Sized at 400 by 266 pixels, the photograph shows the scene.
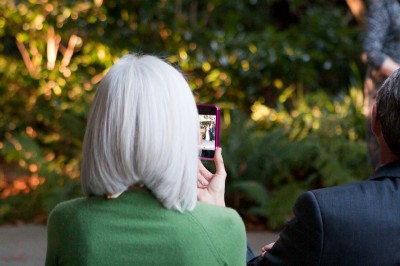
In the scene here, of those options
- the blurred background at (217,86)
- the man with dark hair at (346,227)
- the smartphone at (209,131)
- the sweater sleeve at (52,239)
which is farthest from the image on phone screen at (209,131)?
the blurred background at (217,86)

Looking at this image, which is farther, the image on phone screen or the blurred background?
the blurred background

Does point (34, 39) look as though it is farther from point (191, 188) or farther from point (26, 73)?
point (191, 188)

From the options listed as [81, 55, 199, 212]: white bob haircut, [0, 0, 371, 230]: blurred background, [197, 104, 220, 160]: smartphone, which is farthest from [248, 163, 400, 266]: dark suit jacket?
[0, 0, 371, 230]: blurred background

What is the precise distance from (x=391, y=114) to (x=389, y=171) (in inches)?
6.4

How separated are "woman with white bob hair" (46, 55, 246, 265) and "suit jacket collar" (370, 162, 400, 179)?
0.48 m

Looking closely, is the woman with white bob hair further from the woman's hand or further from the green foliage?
the green foliage

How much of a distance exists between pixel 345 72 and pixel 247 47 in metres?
2.37

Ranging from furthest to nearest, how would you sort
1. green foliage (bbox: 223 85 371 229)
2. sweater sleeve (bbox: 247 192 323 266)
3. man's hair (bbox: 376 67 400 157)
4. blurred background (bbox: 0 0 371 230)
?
1. blurred background (bbox: 0 0 371 230)
2. green foliage (bbox: 223 85 371 229)
3. man's hair (bbox: 376 67 400 157)
4. sweater sleeve (bbox: 247 192 323 266)

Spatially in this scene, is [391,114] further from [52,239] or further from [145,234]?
[52,239]

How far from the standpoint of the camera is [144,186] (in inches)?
79.9

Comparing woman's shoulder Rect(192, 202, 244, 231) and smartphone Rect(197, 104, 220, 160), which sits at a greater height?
smartphone Rect(197, 104, 220, 160)

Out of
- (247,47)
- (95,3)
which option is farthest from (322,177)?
(95,3)

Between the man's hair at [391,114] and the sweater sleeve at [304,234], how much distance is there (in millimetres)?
328

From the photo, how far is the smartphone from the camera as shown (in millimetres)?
2508
